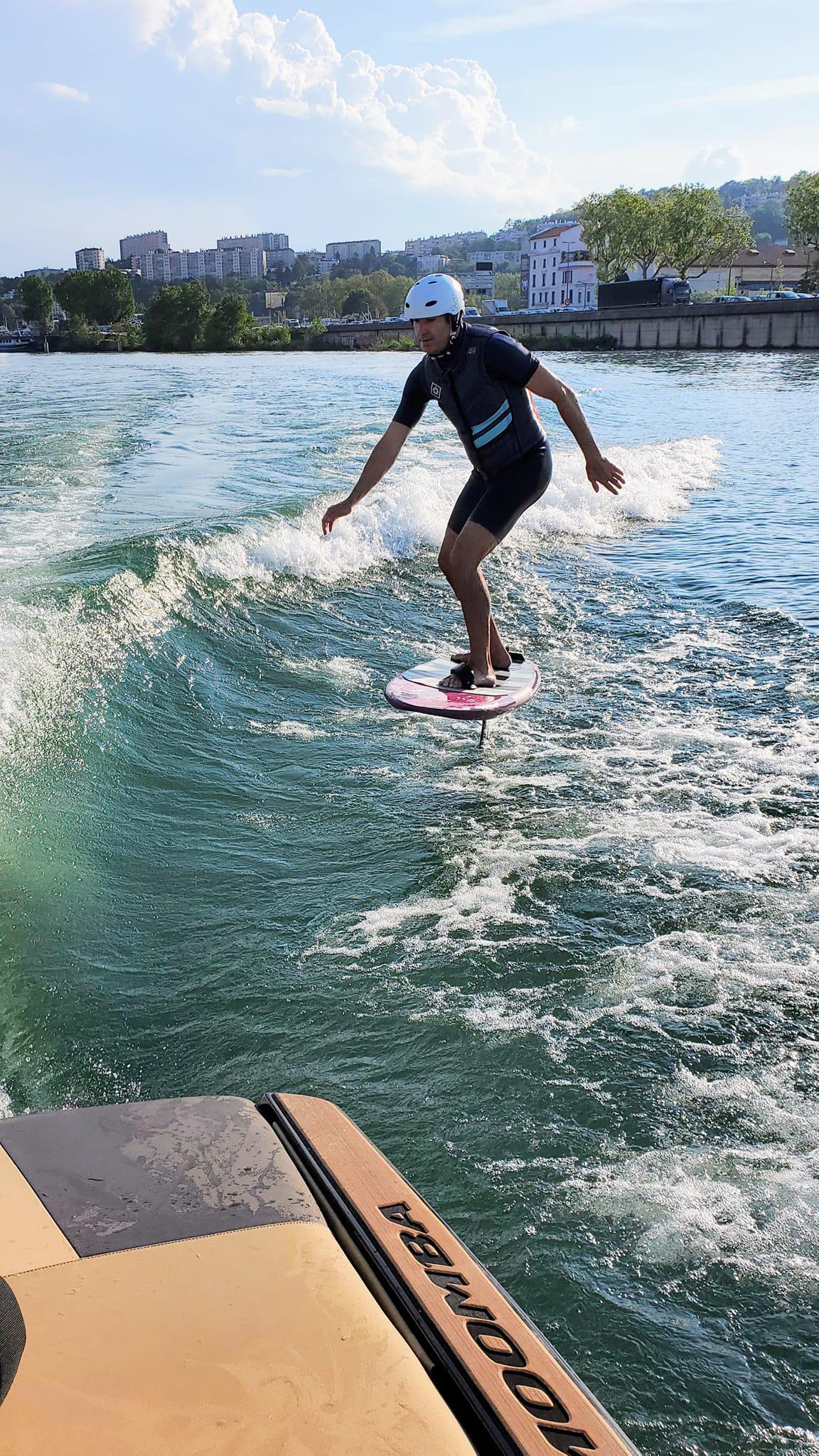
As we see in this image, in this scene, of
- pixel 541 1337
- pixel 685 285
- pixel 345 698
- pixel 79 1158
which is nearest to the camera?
pixel 541 1337

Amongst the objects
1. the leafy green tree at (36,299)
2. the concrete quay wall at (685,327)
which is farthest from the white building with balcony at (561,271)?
the leafy green tree at (36,299)

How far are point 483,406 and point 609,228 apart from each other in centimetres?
11625

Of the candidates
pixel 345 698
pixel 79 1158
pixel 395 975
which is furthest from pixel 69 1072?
pixel 345 698

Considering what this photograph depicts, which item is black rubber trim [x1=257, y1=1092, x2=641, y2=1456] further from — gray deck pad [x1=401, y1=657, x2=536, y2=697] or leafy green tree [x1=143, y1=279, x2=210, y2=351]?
leafy green tree [x1=143, y1=279, x2=210, y2=351]

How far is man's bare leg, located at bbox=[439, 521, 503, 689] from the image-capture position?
6293mm

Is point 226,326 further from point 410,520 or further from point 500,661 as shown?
point 500,661

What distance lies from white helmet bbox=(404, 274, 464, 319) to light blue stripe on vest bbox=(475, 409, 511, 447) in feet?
1.97

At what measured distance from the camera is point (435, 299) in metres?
5.88

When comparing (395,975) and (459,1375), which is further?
(395,975)

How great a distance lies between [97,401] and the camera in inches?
1150

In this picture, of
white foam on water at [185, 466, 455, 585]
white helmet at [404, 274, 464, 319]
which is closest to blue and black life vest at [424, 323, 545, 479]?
white helmet at [404, 274, 464, 319]

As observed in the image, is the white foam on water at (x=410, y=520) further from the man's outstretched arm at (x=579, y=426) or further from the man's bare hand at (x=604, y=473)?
the man's bare hand at (x=604, y=473)

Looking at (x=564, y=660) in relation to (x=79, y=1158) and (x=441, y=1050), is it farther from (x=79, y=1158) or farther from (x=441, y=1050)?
(x=79, y=1158)

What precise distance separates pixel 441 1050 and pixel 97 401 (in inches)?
1106
